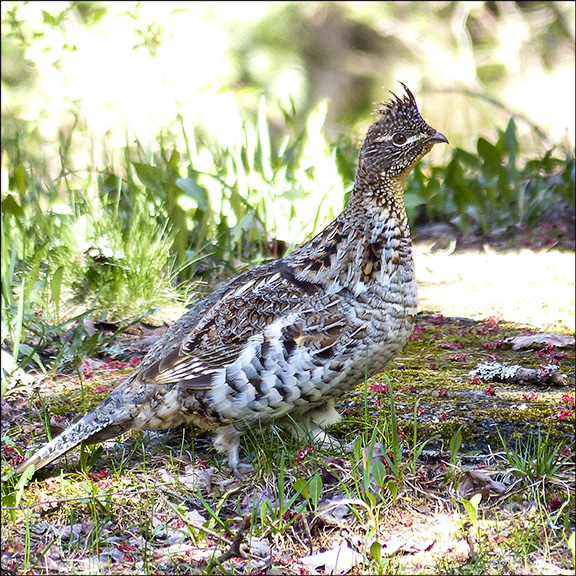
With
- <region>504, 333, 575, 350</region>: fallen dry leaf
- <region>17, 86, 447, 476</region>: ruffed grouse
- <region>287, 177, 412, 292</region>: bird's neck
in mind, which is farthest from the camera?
<region>504, 333, 575, 350</region>: fallen dry leaf

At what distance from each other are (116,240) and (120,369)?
2.82 ft

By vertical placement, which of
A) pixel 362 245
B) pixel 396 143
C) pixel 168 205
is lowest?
pixel 362 245

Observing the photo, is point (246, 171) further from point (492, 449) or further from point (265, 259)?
point (492, 449)

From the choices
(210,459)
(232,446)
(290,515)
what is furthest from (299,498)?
(210,459)

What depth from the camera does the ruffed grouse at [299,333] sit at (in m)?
3.13

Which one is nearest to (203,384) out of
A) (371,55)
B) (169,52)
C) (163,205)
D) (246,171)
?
(163,205)

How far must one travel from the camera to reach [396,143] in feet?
11.3

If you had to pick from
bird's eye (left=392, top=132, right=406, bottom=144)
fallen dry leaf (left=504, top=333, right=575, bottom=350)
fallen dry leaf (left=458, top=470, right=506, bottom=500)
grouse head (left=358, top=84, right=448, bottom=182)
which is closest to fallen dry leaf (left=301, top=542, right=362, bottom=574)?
fallen dry leaf (left=458, top=470, right=506, bottom=500)

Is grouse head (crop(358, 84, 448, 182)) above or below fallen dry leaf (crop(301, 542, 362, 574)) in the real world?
above

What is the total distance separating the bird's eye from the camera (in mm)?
3458

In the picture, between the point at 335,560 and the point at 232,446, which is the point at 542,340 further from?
the point at 335,560

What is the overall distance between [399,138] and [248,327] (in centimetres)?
104

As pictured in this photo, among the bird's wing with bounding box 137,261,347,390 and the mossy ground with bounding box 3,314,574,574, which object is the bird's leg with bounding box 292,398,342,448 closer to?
the mossy ground with bounding box 3,314,574,574

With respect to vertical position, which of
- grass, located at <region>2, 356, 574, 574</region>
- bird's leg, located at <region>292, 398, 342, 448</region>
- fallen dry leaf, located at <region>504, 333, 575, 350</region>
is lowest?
grass, located at <region>2, 356, 574, 574</region>
